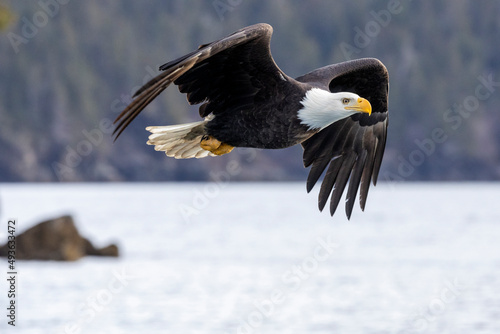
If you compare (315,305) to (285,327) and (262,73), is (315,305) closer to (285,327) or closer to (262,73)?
(285,327)

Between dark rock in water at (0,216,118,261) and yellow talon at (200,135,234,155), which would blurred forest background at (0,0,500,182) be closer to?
dark rock in water at (0,216,118,261)

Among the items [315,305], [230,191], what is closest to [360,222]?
[315,305]

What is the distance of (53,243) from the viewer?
2275 centimetres

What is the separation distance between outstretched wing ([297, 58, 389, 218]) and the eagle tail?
1020mm

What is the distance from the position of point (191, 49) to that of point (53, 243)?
53.0m

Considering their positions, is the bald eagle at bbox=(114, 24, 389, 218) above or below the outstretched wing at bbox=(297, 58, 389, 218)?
above

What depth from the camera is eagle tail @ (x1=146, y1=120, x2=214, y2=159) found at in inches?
291

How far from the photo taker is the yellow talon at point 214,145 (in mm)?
7133

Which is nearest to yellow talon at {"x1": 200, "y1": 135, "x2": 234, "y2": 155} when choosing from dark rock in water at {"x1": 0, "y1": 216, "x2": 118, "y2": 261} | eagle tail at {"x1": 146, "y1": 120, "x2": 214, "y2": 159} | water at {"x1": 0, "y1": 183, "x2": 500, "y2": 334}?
eagle tail at {"x1": 146, "y1": 120, "x2": 214, "y2": 159}

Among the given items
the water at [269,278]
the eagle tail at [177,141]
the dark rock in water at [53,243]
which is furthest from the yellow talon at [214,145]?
the dark rock in water at [53,243]

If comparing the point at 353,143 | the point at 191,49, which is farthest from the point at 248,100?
the point at 191,49

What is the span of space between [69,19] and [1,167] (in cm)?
1410

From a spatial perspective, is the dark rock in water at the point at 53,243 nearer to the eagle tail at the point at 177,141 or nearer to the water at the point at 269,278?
the water at the point at 269,278

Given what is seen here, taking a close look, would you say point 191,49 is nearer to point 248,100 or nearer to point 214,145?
point 214,145
